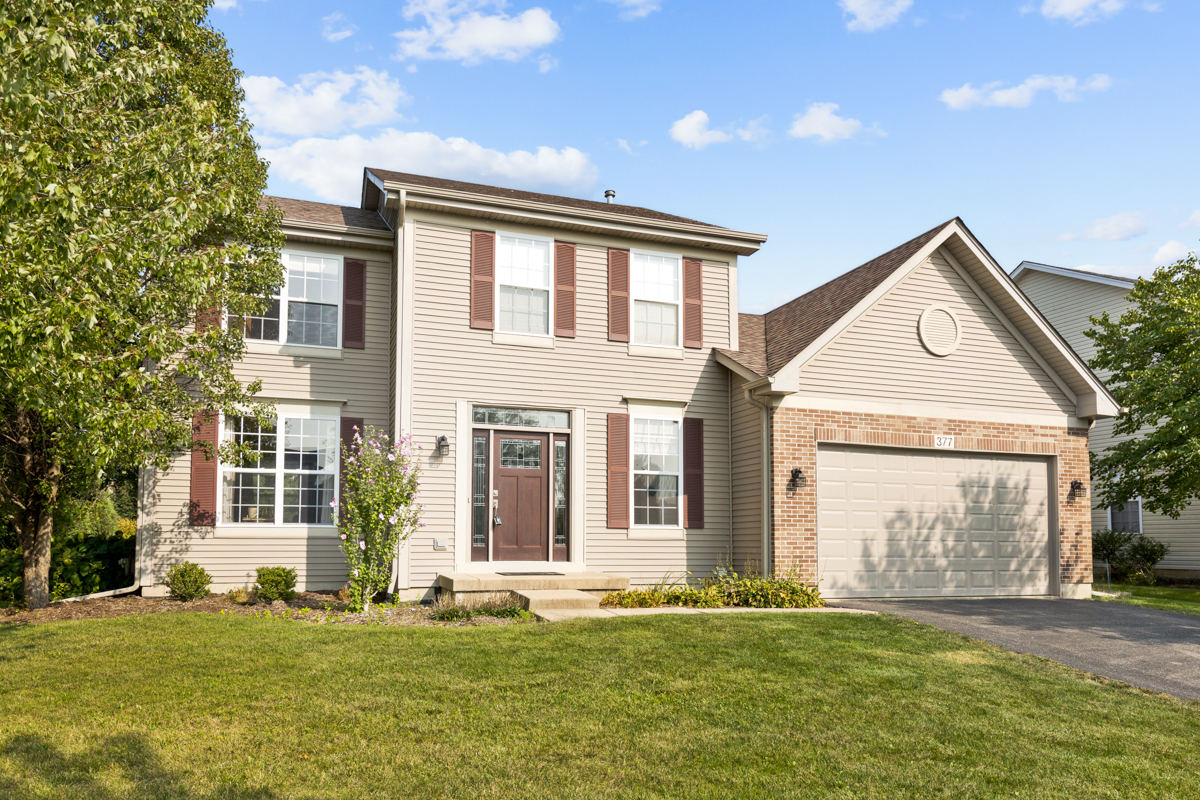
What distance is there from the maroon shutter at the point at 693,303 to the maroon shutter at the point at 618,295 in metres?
1.03

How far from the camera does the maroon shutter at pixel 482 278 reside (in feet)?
42.8

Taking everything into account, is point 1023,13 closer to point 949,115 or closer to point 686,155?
point 949,115

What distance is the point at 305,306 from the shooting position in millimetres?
13367

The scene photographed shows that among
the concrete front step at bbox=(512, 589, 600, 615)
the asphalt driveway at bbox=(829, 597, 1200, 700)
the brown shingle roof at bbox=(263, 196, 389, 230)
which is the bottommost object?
the asphalt driveway at bbox=(829, 597, 1200, 700)

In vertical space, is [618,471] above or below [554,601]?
above

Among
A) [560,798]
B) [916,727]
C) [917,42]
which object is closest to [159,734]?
[560,798]

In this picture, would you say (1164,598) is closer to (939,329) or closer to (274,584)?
(939,329)

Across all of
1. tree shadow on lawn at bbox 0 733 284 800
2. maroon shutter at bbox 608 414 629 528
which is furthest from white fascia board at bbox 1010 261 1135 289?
tree shadow on lawn at bbox 0 733 284 800

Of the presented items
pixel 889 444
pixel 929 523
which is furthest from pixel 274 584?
pixel 929 523

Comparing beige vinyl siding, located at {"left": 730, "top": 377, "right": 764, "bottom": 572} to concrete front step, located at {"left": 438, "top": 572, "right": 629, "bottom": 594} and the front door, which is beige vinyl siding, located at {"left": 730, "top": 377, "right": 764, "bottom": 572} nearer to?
concrete front step, located at {"left": 438, "top": 572, "right": 629, "bottom": 594}

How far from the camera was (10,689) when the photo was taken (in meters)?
6.77

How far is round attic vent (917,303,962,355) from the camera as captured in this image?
46.3 feet

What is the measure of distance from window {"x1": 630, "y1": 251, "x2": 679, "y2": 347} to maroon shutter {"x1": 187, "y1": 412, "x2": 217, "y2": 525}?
6480 mm

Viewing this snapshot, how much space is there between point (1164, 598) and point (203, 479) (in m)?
16.2
